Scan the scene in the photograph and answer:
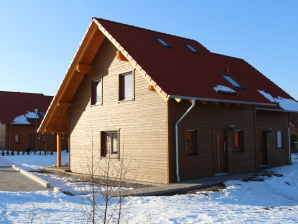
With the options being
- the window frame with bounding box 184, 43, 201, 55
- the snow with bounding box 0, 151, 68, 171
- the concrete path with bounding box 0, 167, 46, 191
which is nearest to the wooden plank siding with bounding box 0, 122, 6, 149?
the snow with bounding box 0, 151, 68, 171

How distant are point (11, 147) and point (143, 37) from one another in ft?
96.5

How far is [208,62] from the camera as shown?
59.3 feet

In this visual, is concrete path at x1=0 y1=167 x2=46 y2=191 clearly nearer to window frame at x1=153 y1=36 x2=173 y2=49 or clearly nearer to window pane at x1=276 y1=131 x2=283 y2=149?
window frame at x1=153 y1=36 x2=173 y2=49

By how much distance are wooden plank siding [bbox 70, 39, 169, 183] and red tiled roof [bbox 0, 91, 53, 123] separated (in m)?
24.9

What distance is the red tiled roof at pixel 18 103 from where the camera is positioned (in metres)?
42.2

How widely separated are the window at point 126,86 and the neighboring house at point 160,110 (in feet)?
0.13

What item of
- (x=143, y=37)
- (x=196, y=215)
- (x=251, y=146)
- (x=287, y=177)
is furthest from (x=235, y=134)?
(x=196, y=215)

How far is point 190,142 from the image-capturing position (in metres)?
14.7

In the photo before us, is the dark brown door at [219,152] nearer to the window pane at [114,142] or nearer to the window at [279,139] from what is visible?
the window pane at [114,142]

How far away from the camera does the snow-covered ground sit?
820 centimetres

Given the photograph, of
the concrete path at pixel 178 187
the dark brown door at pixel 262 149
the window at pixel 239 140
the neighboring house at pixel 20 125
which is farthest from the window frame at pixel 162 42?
the neighboring house at pixel 20 125

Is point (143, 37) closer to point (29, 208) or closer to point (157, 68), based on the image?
point (157, 68)

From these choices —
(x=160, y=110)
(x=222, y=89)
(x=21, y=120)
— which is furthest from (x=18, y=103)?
(x=222, y=89)

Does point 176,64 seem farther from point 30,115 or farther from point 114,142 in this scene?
point 30,115
